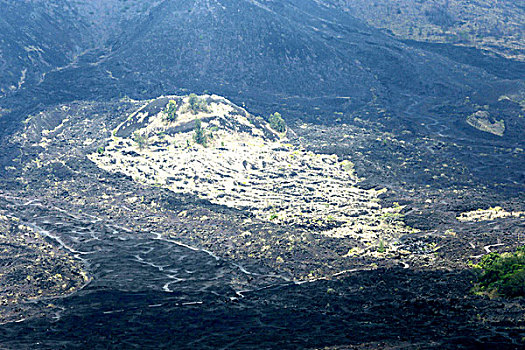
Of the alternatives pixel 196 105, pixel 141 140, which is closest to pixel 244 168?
pixel 141 140

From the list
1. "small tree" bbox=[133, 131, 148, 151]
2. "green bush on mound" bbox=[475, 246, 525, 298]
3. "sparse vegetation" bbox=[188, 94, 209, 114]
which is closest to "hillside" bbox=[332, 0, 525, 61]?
"sparse vegetation" bbox=[188, 94, 209, 114]

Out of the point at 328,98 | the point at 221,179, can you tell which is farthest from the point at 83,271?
the point at 328,98

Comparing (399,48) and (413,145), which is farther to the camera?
(399,48)

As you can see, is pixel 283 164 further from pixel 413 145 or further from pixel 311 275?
pixel 311 275

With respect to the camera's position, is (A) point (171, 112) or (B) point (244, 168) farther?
(A) point (171, 112)

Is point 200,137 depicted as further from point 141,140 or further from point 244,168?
point 244,168

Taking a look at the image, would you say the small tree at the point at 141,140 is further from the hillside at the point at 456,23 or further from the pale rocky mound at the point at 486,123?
the hillside at the point at 456,23
